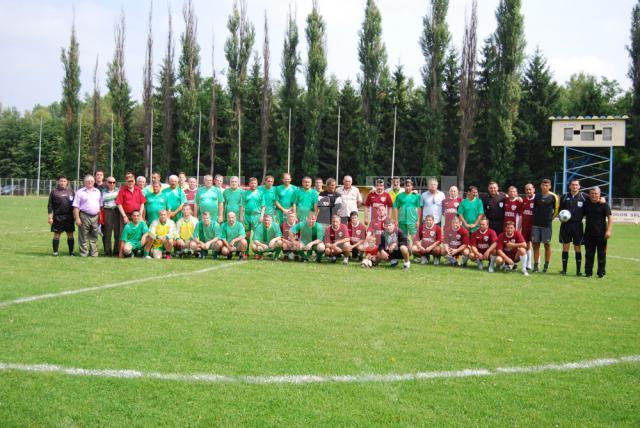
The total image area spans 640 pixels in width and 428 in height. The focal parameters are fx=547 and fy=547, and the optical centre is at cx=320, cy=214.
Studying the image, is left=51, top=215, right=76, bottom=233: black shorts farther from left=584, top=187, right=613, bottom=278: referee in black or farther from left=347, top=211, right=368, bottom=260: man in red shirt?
left=584, top=187, right=613, bottom=278: referee in black

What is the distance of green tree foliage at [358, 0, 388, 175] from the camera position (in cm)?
Result: 4466

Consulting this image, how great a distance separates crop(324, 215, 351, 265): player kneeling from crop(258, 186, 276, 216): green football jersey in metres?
1.50

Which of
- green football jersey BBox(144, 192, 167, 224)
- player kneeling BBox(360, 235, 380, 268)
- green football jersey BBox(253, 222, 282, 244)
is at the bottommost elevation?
player kneeling BBox(360, 235, 380, 268)

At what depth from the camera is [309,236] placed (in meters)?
12.2

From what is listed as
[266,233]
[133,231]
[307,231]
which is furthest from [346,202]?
[133,231]

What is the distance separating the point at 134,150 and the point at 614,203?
4252cm

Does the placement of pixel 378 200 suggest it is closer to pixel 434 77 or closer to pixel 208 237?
pixel 208 237

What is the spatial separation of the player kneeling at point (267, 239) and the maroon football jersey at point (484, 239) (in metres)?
4.30

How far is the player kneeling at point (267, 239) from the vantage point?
39.9 feet

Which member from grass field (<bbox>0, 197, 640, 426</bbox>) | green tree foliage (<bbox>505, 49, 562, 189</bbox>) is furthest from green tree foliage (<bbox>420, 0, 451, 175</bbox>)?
grass field (<bbox>0, 197, 640, 426</bbox>)

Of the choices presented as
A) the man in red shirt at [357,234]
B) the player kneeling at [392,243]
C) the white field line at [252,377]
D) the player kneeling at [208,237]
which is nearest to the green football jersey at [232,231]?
the player kneeling at [208,237]

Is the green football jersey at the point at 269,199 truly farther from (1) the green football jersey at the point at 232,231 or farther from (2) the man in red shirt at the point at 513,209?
(2) the man in red shirt at the point at 513,209

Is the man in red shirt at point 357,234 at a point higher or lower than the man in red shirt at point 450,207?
lower

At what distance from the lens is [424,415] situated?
3.87 metres
